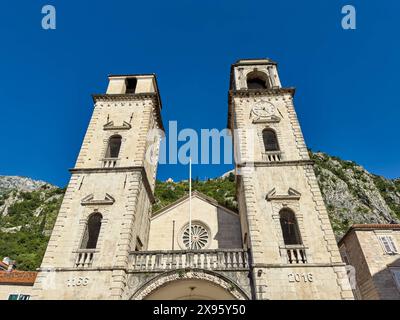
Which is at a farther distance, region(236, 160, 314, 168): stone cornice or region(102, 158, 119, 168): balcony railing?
region(102, 158, 119, 168): balcony railing

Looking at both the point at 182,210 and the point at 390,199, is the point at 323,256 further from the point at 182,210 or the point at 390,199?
the point at 390,199

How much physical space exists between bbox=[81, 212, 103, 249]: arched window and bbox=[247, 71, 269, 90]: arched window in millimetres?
15652

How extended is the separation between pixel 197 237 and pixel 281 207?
659cm

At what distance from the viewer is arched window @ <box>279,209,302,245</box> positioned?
14.3m

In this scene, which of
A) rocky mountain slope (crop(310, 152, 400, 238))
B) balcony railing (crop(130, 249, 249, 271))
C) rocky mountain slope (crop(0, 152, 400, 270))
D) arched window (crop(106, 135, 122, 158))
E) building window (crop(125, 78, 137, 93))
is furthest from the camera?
rocky mountain slope (crop(310, 152, 400, 238))

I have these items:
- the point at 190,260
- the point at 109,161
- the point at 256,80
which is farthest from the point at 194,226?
the point at 256,80

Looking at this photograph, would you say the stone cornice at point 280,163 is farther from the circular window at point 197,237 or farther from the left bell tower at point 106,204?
the left bell tower at point 106,204

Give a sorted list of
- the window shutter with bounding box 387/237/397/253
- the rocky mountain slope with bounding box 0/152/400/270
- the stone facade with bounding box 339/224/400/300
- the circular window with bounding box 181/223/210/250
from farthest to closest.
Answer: the rocky mountain slope with bounding box 0/152/400/270 < the window shutter with bounding box 387/237/397/253 < the stone facade with bounding box 339/224/400/300 < the circular window with bounding box 181/223/210/250

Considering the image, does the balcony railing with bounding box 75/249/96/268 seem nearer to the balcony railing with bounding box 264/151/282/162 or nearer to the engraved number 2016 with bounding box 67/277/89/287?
the engraved number 2016 with bounding box 67/277/89/287

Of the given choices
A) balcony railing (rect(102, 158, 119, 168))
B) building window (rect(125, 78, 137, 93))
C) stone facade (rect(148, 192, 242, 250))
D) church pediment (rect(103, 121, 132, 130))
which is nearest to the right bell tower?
stone facade (rect(148, 192, 242, 250))

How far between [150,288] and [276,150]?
10958 millimetres

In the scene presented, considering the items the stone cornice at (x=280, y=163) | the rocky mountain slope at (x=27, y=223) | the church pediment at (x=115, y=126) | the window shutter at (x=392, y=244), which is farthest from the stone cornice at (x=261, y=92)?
the rocky mountain slope at (x=27, y=223)

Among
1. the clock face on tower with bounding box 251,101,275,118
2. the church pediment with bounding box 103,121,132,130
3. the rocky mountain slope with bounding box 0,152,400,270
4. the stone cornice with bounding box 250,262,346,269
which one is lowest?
the stone cornice with bounding box 250,262,346,269
